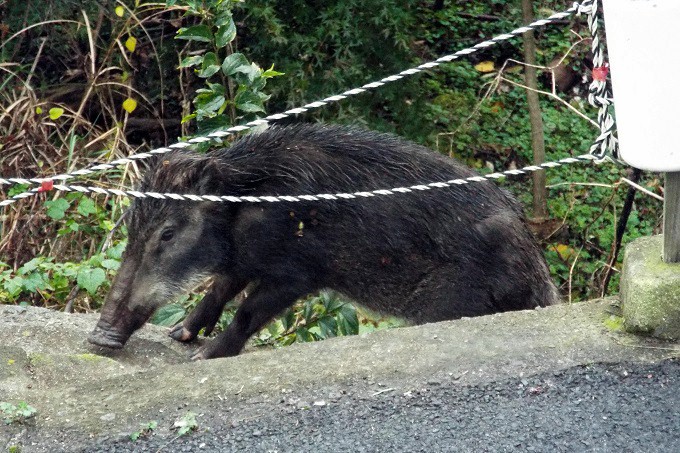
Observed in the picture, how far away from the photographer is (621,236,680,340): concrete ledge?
3.46 m

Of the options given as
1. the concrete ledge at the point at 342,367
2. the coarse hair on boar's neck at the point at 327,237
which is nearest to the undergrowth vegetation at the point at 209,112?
the coarse hair on boar's neck at the point at 327,237

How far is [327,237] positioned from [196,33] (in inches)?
52.7

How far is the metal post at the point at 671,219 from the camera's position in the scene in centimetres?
347

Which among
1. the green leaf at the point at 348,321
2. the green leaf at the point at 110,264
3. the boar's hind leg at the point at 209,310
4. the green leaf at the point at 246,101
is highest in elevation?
the green leaf at the point at 246,101

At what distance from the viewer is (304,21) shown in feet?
22.4

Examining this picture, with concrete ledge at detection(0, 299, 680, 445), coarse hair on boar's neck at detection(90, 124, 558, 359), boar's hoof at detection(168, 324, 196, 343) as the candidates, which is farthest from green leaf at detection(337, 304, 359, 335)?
concrete ledge at detection(0, 299, 680, 445)

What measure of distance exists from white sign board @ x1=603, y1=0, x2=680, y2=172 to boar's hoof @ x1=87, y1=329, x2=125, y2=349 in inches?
98.2

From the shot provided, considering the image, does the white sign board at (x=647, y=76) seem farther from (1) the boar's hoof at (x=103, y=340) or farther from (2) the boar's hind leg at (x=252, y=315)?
(1) the boar's hoof at (x=103, y=340)

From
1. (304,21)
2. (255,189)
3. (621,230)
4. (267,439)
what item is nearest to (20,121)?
(304,21)

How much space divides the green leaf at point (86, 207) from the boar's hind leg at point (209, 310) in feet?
4.41

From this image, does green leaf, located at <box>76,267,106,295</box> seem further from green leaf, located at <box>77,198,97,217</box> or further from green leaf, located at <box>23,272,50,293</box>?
green leaf, located at <box>77,198,97,217</box>

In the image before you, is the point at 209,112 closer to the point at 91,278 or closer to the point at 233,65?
the point at 233,65

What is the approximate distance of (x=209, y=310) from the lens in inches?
209

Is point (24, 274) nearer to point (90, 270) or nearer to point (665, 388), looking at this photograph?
point (90, 270)
